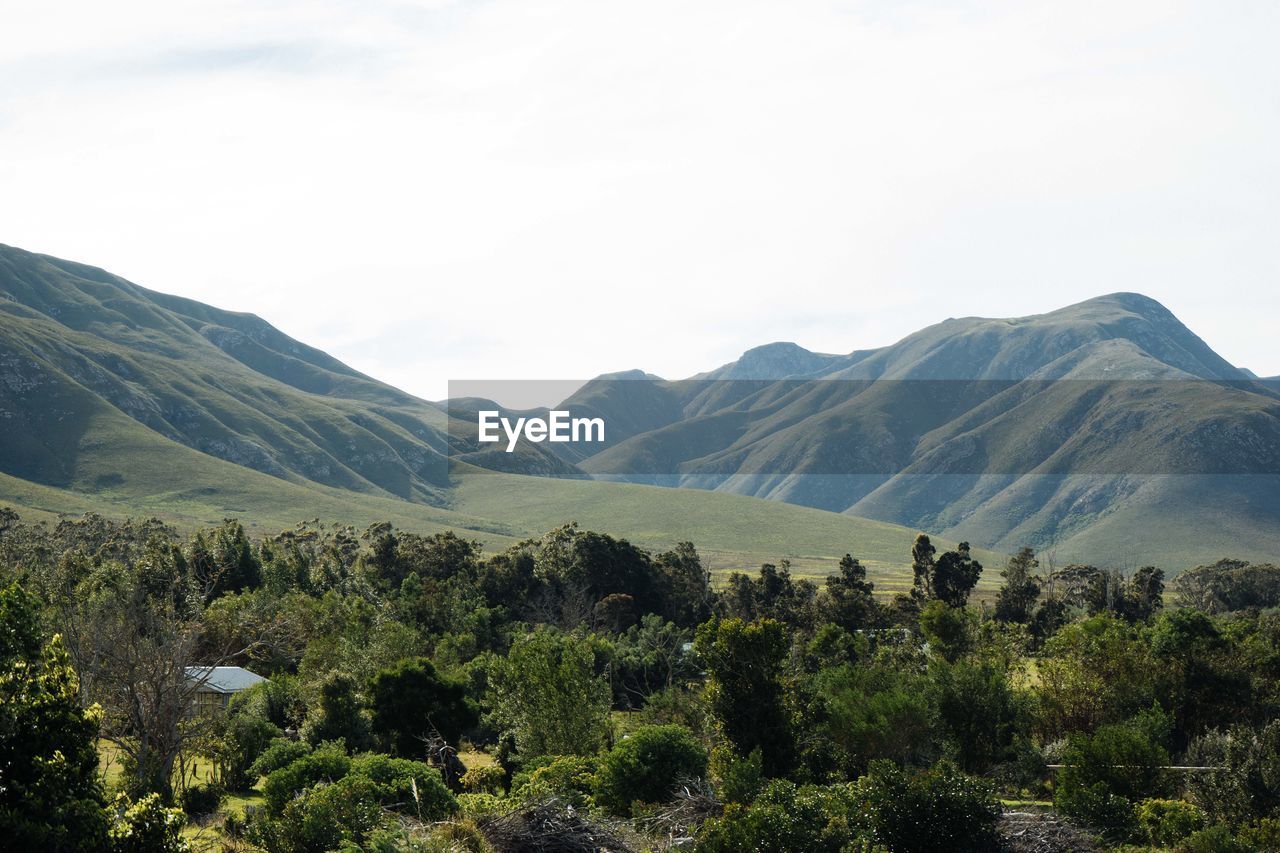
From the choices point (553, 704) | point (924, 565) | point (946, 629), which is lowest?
point (553, 704)

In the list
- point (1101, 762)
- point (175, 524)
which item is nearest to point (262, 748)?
point (1101, 762)

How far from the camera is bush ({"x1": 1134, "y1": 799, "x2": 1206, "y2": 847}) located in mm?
29391

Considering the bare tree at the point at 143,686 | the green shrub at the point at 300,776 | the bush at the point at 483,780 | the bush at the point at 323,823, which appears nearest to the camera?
the bush at the point at 323,823

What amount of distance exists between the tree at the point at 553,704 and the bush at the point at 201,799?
12.0m

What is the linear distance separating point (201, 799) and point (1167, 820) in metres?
32.0

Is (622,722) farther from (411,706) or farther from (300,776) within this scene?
(300,776)

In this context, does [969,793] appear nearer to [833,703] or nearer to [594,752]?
[833,703]

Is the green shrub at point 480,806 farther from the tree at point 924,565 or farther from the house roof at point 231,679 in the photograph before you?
the tree at point 924,565

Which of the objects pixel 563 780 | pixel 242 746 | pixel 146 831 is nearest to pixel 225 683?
pixel 242 746

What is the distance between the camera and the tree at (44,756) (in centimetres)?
1463

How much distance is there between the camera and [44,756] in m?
15.2

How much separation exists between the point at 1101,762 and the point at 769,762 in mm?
11980

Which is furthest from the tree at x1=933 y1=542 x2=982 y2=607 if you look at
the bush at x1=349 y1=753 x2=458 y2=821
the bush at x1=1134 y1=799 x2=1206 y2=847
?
the bush at x1=349 y1=753 x2=458 y2=821

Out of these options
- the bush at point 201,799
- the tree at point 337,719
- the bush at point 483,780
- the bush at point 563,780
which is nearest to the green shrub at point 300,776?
the bush at point 201,799
